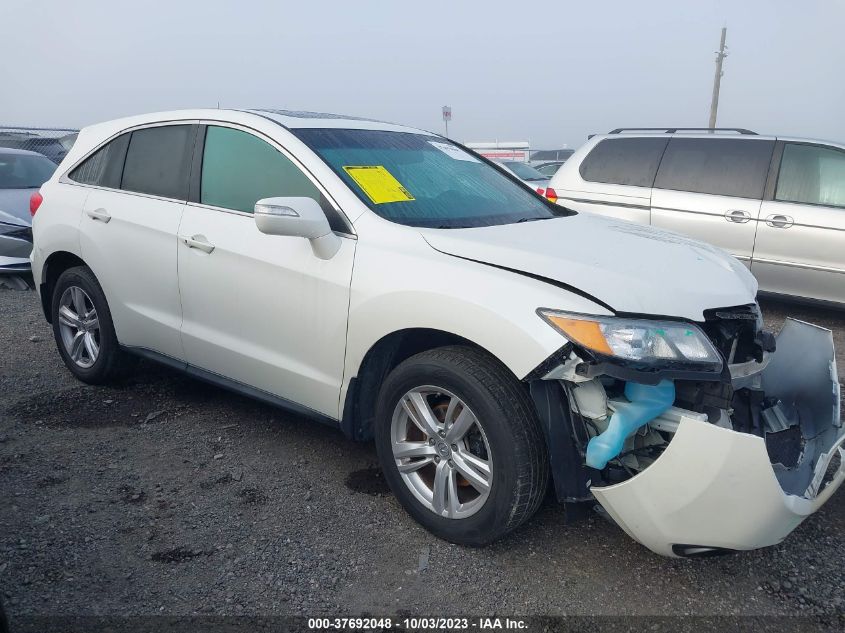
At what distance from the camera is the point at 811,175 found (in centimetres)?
640

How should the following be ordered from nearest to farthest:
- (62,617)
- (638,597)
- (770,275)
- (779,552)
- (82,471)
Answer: (62,617)
(638,597)
(779,552)
(82,471)
(770,275)

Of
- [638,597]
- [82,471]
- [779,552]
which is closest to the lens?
[638,597]

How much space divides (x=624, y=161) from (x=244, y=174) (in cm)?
482

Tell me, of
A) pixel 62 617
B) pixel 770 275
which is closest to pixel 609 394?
pixel 62 617

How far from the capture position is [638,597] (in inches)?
99.8

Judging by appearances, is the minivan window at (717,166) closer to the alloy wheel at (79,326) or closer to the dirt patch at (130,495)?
the alloy wheel at (79,326)

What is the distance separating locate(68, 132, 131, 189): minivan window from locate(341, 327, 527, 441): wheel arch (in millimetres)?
2087

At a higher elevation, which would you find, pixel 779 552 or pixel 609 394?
pixel 609 394

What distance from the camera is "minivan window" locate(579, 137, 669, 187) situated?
7113 mm

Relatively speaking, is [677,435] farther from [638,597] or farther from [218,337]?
[218,337]

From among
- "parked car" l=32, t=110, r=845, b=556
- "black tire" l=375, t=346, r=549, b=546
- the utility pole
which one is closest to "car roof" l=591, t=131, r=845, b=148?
"parked car" l=32, t=110, r=845, b=556

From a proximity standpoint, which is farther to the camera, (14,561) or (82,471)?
(82,471)

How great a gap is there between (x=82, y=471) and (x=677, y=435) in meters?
2.71

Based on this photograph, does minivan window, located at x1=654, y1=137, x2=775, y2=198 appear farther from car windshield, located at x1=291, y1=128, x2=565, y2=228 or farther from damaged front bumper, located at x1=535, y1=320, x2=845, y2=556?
damaged front bumper, located at x1=535, y1=320, x2=845, y2=556
